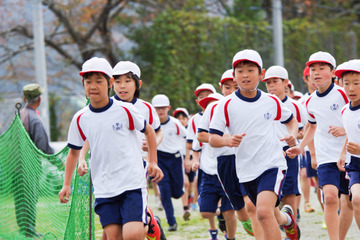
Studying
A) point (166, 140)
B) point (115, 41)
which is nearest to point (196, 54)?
point (115, 41)

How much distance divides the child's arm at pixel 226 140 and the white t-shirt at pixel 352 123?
4.35 ft

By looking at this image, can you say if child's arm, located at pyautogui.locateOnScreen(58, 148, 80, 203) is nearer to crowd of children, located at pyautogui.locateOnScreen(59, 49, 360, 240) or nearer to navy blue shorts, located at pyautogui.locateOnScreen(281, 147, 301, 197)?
crowd of children, located at pyautogui.locateOnScreen(59, 49, 360, 240)

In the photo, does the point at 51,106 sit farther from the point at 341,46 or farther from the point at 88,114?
the point at 88,114

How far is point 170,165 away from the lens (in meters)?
11.4

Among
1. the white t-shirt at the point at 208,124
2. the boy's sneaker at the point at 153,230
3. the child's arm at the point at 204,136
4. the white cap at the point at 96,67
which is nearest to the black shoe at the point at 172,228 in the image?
the white t-shirt at the point at 208,124

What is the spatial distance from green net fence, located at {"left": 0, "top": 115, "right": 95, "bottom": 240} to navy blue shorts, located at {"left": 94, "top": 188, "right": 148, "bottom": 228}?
5.63 feet

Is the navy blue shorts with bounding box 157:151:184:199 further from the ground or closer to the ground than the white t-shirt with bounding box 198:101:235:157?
closer to the ground

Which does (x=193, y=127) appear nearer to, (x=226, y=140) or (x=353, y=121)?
(x=353, y=121)

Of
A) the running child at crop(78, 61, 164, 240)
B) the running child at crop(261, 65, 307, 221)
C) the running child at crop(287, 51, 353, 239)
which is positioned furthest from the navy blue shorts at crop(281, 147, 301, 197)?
the running child at crop(78, 61, 164, 240)

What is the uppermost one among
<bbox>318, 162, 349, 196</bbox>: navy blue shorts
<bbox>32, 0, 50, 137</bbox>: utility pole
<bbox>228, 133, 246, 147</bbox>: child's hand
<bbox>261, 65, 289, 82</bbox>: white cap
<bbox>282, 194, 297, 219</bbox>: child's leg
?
<bbox>32, 0, 50, 137</bbox>: utility pole

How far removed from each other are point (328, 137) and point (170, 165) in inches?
170

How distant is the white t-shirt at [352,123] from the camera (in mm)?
6486

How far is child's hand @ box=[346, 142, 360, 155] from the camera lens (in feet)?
20.8

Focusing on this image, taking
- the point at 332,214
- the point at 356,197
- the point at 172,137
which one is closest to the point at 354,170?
the point at 356,197
